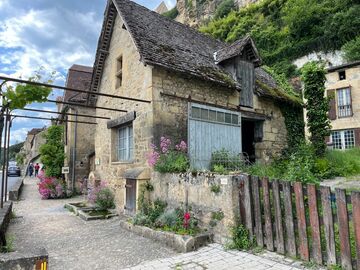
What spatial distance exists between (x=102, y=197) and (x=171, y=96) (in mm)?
4775

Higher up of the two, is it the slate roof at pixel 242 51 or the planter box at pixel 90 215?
the slate roof at pixel 242 51

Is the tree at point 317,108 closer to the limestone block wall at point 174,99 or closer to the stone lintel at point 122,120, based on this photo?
the limestone block wall at point 174,99

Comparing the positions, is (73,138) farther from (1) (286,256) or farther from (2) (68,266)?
(1) (286,256)

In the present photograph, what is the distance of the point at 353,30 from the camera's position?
2502 centimetres

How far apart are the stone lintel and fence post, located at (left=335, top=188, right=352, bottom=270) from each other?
667 centimetres

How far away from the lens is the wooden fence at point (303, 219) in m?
3.74

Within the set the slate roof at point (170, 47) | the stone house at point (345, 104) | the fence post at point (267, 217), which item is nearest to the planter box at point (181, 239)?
the fence post at point (267, 217)

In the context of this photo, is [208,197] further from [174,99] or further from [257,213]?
A: [174,99]

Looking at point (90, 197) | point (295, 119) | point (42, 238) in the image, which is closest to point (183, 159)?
point (42, 238)

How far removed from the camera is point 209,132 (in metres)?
9.10

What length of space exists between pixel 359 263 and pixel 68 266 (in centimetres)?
448

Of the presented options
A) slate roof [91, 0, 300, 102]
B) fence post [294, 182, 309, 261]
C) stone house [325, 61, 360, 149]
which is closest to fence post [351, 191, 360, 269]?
fence post [294, 182, 309, 261]

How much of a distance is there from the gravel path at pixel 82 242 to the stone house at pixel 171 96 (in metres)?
1.62

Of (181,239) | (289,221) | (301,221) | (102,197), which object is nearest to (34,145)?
(102,197)
